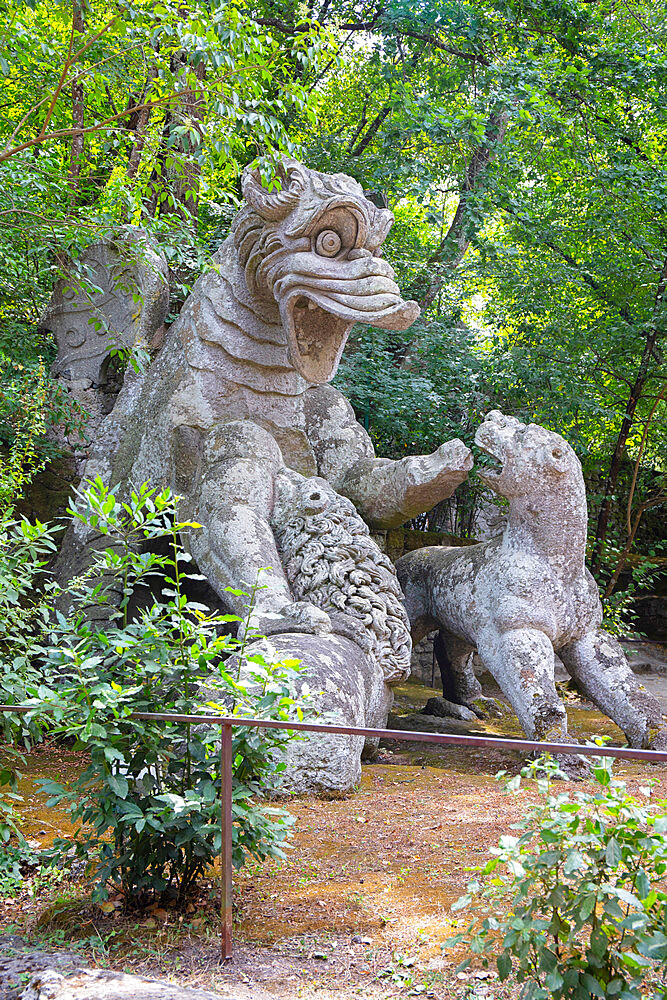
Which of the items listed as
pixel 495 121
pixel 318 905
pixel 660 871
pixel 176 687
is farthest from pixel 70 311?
pixel 660 871

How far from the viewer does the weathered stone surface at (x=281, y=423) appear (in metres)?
3.94

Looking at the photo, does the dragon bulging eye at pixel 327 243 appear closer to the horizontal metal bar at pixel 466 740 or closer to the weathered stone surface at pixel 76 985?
the horizontal metal bar at pixel 466 740

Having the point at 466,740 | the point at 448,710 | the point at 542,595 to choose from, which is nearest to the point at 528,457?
the point at 542,595

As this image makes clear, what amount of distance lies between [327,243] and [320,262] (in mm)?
102

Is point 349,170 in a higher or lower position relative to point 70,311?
higher

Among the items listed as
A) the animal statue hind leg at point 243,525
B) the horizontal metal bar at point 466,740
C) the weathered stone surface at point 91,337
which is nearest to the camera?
the horizontal metal bar at point 466,740

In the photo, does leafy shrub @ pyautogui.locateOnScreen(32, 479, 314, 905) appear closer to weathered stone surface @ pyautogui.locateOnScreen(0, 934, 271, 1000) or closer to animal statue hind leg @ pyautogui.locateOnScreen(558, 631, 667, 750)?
weathered stone surface @ pyautogui.locateOnScreen(0, 934, 271, 1000)

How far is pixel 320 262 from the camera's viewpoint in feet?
13.2

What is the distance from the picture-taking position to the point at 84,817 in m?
2.46

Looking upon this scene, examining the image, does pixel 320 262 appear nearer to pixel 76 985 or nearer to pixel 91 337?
pixel 91 337

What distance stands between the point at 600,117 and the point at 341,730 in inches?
253

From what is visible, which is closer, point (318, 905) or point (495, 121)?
point (318, 905)

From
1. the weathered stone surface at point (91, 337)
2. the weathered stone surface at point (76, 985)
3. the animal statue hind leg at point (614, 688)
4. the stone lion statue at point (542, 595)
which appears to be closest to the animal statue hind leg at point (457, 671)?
the stone lion statue at point (542, 595)

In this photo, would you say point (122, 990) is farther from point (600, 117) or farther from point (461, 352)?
point (600, 117)
